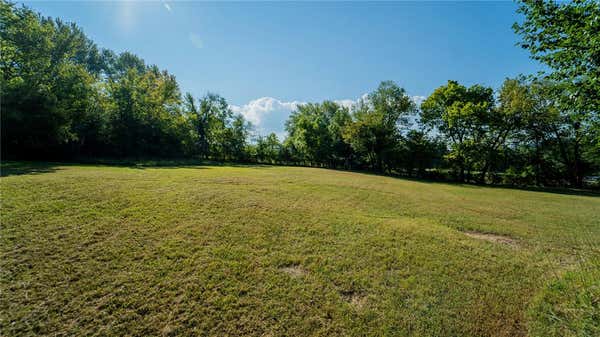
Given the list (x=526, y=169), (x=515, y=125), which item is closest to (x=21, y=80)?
(x=515, y=125)

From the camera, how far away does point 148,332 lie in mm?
2082

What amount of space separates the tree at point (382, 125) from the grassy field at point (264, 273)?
2232 cm

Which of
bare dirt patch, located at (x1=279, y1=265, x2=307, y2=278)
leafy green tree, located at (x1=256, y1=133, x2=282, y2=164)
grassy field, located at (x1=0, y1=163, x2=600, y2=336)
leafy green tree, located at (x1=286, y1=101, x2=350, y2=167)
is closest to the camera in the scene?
grassy field, located at (x1=0, y1=163, x2=600, y2=336)

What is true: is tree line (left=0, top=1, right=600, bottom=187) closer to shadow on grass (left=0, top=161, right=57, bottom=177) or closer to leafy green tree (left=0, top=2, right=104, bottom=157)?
leafy green tree (left=0, top=2, right=104, bottom=157)

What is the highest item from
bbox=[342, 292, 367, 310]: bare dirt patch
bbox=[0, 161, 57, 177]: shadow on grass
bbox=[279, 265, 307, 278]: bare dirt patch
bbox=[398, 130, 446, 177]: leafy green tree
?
bbox=[398, 130, 446, 177]: leafy green tree

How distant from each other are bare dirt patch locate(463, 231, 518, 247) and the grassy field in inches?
1.6

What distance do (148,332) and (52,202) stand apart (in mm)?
5002

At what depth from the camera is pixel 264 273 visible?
314 centimetres

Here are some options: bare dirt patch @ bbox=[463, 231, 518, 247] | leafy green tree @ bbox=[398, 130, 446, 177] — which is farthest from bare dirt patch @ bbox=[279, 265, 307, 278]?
leafy green tree @ bbox=[398, 130, 446, 177]

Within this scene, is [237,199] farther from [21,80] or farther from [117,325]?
[21,80]

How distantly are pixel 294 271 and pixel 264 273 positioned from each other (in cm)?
52

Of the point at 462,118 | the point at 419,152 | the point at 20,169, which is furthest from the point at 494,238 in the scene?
the point at 419,152

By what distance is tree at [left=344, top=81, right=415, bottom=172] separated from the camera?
87.8ft

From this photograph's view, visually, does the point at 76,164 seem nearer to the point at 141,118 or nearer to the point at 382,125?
the point at 141,118
